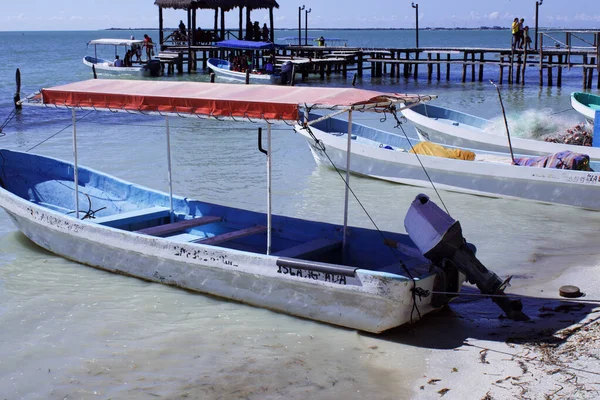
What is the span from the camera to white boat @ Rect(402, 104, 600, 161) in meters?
14.9

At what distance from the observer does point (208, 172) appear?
51.5 ft

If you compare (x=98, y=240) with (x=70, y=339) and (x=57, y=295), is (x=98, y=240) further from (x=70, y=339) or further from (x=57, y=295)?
(x=70, y=339)

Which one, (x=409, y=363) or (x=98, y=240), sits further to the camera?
(x=98, y=240)

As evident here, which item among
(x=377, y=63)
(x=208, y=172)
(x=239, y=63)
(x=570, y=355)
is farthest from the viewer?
(x=377, y=63)

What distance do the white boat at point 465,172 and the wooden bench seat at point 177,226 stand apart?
2.48 meters

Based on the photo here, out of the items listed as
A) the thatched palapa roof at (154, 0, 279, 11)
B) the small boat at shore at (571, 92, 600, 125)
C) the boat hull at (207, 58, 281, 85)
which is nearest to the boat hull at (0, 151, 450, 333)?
the small boat at shore at (571, 92, 600, 125)

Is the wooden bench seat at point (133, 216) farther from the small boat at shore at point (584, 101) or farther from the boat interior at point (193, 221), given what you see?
the small boat at shore at point (584, 101)

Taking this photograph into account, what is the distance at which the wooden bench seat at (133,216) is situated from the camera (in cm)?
909

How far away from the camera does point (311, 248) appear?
7852 mm

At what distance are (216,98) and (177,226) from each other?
6.73 feet

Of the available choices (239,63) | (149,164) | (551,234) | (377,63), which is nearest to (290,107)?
(551,234)

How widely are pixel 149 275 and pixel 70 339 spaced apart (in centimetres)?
144

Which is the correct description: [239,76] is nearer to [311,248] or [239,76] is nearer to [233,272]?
[311,248]

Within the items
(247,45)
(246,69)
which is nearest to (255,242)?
(246,69)
